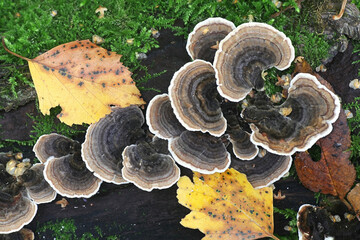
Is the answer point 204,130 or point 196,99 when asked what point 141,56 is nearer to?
point 196,99

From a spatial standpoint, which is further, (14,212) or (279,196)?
(279,196)

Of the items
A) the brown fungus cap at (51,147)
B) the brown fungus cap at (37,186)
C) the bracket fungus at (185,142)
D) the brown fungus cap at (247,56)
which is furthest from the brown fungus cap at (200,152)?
the brown fungus cap at (37,186)

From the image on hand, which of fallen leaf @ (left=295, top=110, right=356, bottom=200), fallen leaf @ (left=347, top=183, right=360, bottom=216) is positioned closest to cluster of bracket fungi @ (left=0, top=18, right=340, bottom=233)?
fallen leaf @ (left=295, top=110, right=356, bottom=200)

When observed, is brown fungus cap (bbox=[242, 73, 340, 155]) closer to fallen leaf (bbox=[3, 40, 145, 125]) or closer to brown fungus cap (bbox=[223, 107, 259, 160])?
brown fungus cap (bbox=[223, 107, 259, 160])

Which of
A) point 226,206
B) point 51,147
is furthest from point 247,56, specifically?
point 51,147

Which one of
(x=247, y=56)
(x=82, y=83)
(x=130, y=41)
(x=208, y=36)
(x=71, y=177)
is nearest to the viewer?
(x=247, y=56)

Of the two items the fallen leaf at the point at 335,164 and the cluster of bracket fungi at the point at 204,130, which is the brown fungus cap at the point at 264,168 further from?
the fallen leaf at the point at 335,164

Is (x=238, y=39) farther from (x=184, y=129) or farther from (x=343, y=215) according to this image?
(x=343, y=215)
